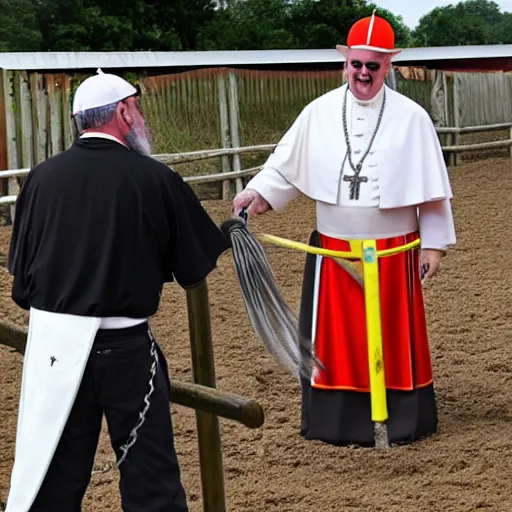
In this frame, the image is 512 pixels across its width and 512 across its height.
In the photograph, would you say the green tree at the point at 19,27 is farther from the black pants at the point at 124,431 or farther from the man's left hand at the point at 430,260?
the black pants at the point at 124,431

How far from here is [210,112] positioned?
13047 millimetres

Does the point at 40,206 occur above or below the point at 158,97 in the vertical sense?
below

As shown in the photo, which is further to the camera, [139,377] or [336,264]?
[336,264]

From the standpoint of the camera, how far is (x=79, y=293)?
9.25ft

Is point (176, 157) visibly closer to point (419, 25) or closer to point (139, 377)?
point (139, 377)

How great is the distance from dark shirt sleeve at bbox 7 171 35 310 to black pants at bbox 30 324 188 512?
28 centimetres

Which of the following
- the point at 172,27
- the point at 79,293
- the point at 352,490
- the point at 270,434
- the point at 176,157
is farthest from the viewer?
the point at 172,27

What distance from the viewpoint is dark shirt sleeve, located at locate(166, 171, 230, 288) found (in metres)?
2.88

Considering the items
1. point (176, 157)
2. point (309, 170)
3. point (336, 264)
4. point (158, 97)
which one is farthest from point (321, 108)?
point (158, 97)

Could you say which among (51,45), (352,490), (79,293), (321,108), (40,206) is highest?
(51,45)

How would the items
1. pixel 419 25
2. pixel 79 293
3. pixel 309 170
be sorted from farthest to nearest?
1. pixel 419 25
2. pixel 309 170
3. pixel 79 293

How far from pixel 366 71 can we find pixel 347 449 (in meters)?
1.69

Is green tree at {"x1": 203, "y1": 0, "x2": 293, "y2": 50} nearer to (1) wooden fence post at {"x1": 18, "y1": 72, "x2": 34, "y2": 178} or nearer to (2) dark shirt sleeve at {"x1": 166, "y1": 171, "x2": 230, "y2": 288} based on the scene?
(1) wooden fence post at {"x1": 18, "y1": 72, "x2": 34, "y2": 178}

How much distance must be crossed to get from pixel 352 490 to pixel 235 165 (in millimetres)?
8740
